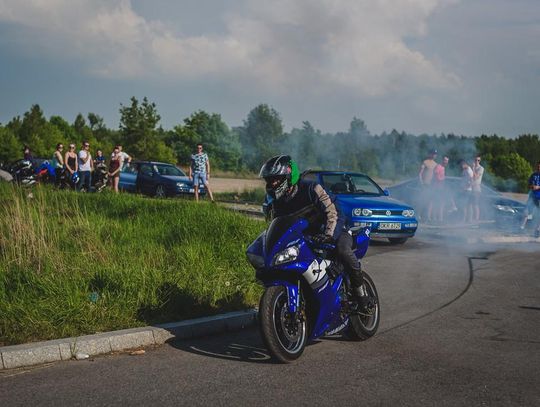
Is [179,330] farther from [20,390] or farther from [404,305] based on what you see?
[404,305]

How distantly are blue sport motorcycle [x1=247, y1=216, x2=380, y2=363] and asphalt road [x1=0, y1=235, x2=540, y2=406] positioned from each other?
24cm

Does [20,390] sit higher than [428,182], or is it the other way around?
[428,182]

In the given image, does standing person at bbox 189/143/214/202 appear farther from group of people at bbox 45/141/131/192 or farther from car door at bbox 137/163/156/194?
car door at bbox 137/163/156/194

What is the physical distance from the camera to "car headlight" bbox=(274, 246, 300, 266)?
562cm

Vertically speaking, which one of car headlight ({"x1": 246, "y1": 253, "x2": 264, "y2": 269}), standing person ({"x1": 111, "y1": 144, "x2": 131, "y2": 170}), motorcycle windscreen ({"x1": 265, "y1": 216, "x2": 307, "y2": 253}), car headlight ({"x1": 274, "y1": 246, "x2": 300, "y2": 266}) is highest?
standing person ({"x1": 111, "y1": 144, "x2": 131, "y2": 170})

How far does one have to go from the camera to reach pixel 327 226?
5965 mm

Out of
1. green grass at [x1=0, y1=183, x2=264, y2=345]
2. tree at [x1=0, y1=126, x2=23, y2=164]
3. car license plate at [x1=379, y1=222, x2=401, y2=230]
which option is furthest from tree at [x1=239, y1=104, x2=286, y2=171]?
green grass at [x1=0, y1=183, x2=264, y2=345]

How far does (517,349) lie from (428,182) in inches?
507

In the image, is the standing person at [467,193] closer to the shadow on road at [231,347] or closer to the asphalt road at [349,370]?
the asphalt road at [349,370]

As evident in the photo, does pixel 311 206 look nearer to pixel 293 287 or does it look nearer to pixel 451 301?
pixel 293 287

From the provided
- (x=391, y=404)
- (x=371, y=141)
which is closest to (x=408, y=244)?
(x=391, y=404)

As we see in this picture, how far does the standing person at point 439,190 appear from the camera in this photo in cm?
1892

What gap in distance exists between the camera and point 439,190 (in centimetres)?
1931

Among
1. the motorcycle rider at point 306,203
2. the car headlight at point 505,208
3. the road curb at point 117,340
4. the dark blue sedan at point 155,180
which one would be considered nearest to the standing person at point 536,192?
the car headlight at point 505,208
